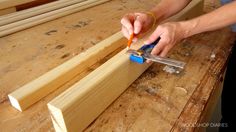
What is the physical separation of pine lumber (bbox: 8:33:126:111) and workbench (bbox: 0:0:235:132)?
0.8 inches

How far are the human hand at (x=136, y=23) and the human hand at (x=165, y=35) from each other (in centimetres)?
7

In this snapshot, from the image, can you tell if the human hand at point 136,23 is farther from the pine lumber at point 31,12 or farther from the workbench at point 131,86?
the pine lumber at point 31,12

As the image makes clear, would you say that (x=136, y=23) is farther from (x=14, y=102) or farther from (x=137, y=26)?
(x=14, y=102)

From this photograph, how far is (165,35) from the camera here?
75 centimetres

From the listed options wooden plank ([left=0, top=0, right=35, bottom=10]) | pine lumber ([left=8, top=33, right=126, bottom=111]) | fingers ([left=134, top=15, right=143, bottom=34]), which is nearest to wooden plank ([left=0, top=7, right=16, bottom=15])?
wooden plank ([left=0, top=0, right=35, bottom=10])

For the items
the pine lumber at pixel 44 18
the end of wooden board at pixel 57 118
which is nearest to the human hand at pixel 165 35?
the end of wooden board at pixel 57 118

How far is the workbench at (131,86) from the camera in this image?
0.63 metres

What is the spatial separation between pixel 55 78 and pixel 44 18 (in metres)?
0.60

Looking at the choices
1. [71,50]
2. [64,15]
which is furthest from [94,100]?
[64,15]

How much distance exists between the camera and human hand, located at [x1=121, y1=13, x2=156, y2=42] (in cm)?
83

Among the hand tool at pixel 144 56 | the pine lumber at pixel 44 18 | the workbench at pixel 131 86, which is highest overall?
the pine lumber at pixel 44 18

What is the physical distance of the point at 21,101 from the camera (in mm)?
656

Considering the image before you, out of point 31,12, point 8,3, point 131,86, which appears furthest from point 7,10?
point 131,86

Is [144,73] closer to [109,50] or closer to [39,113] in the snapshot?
[109,50]
